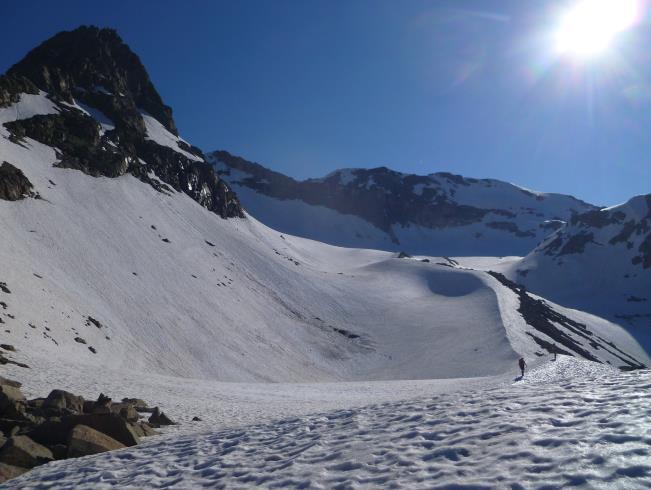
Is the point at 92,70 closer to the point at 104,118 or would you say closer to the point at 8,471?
the point at 104,118

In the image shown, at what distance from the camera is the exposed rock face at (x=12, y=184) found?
43.8 meters

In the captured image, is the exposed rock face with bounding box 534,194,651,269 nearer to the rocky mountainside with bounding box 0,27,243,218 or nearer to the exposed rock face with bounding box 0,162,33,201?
the rocky mountainside with bounding box 0,27,243,218

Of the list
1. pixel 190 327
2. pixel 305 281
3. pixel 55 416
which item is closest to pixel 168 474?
pixel 55 416

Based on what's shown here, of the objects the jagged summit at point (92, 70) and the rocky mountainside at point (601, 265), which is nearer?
the jagged summit at point (92, 70)

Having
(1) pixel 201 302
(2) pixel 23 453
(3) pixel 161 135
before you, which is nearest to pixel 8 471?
(2) pixel 23 453

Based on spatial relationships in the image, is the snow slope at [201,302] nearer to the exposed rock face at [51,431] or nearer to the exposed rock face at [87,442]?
the exposed rock face at [51,431]

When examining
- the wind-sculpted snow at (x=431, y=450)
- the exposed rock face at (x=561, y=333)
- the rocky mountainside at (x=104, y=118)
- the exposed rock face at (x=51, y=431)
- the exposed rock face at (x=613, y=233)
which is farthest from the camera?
the exposed rock face at (x=613, y=233)

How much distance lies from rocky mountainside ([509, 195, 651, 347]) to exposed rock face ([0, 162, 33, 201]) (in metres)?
118

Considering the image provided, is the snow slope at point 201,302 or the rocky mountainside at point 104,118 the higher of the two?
the rocky mountainside at point 104,118

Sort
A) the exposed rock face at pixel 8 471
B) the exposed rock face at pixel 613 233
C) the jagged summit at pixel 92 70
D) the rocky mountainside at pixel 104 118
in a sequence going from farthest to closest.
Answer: the exposed rock face at pixel 613 233
the jagged summit at pixel 92 70
the rocky mountainside at pixel 104 118
the exposed rock face at pixel 8 471

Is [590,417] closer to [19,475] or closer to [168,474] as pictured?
[168,474]

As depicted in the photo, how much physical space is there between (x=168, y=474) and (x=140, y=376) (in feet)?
60.7

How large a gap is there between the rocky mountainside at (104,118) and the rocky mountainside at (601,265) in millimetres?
96254

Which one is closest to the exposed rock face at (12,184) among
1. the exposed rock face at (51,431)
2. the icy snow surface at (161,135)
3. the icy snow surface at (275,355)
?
the icy snow surface at (275,355)
